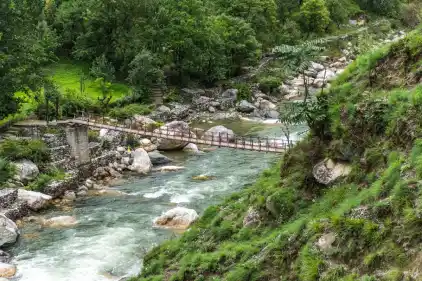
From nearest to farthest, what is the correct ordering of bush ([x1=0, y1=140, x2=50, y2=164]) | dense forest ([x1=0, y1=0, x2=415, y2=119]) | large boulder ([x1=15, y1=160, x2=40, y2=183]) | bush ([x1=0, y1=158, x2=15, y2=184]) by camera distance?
bush ([x1=0, y1=158, x2=15, y2=184])
large boulder ([x1=15, y1=160, x2=40, y2=183])
bush ([x1=0, y1=140, x2=50, y2=164])
dense forest ([x1=0, y1=0, x2=415, y2=119])

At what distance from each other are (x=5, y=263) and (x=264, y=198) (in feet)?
39.8

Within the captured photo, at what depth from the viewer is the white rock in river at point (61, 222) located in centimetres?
2625

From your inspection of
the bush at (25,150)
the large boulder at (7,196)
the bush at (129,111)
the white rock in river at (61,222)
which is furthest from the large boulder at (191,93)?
the white rock in river at (61,222)

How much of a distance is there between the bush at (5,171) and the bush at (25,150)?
1.23 meters

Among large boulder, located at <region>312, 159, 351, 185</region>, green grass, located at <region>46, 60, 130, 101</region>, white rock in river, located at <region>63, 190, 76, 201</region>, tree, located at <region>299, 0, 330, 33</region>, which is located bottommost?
white rock in river, located at <region>63, 190, 76, 201</region>

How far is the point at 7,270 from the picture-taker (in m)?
20.7

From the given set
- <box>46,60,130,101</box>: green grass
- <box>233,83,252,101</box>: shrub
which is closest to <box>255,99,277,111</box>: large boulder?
<box>233,83,252,101</box>: shrub

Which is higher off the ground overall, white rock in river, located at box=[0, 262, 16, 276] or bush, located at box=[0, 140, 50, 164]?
bush, located at box=[0, 140, 50, 164]

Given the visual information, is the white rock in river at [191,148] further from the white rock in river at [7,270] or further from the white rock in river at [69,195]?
the white rock in river at [7,270]

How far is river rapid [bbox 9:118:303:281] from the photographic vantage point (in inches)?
835

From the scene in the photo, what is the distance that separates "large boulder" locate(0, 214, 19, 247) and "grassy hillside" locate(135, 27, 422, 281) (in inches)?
348

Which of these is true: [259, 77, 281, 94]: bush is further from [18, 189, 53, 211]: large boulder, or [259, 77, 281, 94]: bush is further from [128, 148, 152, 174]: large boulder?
[18, 189, 53, 211]: large boulder

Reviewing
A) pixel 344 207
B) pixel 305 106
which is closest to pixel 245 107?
pixel 305 106

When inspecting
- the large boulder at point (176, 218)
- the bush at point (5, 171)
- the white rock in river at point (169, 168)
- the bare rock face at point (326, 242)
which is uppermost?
the bare rock face at point (326, 242)
